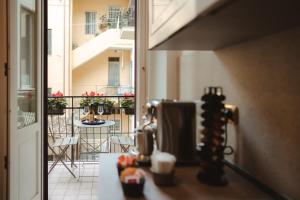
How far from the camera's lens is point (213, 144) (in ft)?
3.08

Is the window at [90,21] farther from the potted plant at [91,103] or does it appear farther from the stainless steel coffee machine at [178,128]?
the stainless steel coffee machine at [178,128]

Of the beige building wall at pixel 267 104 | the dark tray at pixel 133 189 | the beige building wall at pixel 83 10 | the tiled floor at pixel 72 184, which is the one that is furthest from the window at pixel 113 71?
the dark tray at pixel 133 189

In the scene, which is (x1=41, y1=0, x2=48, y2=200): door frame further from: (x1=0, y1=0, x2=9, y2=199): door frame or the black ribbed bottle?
the black ribbed bottle

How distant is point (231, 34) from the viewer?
3.10 ft

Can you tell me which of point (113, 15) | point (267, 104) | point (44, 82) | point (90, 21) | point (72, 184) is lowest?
point (72, 184)

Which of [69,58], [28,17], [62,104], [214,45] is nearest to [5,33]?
[28,17]

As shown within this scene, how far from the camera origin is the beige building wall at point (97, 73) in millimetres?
9562

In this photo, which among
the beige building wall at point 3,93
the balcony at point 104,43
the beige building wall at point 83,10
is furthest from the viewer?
the beige building wall at point 83,10

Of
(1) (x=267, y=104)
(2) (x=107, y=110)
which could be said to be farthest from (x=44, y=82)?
(1) (x=267, y=104)

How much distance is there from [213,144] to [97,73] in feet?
30.0

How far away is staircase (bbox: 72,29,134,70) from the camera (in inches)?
341

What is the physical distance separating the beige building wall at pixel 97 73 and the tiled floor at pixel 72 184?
5626mm

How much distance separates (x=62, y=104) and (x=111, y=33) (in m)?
4.79

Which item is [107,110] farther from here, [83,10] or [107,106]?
[83,10]
